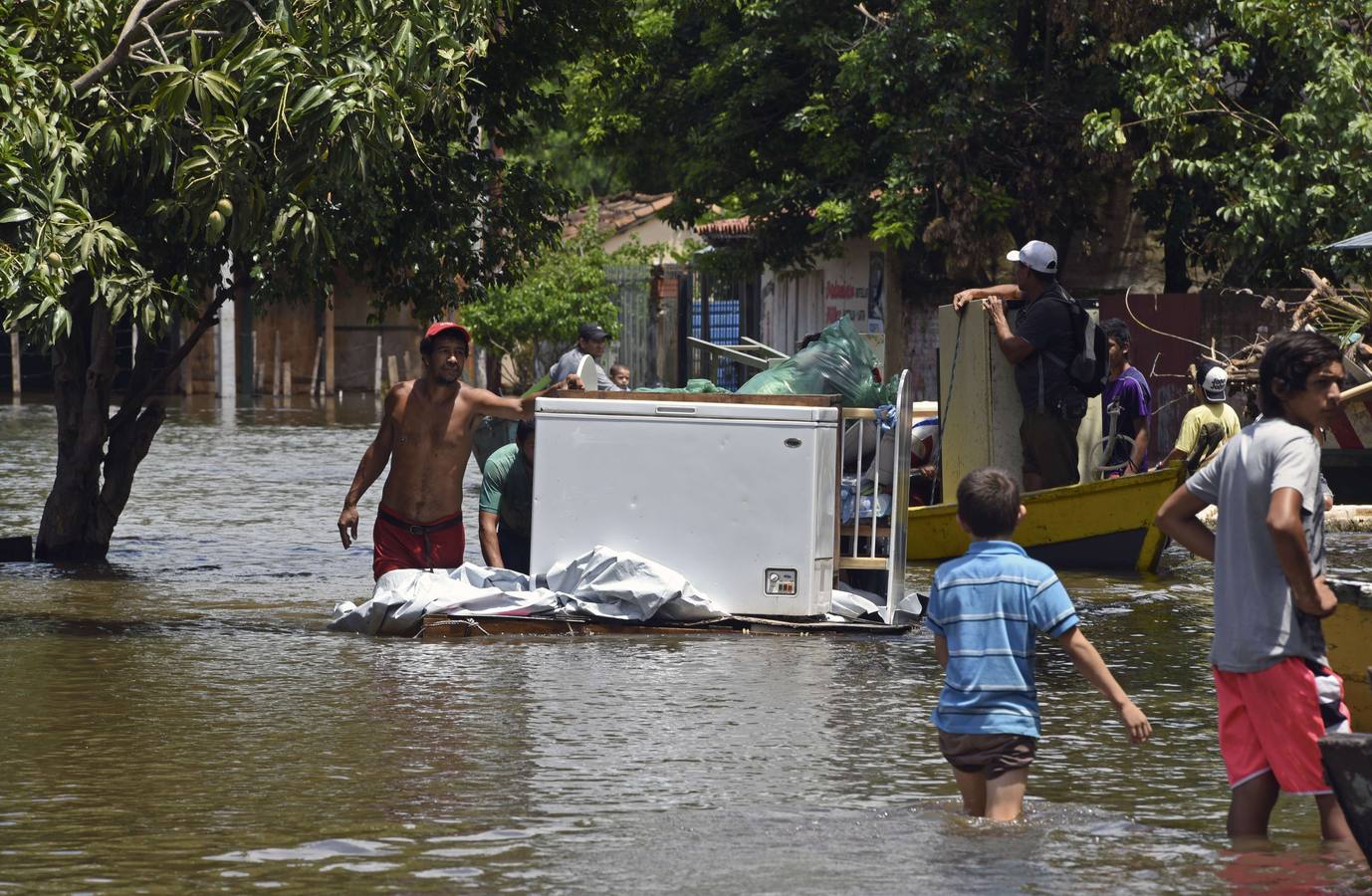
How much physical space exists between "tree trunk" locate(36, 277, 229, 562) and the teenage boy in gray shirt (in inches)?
376

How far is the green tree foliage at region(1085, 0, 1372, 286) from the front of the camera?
20.5 m

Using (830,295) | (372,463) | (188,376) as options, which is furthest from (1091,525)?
(188,376)

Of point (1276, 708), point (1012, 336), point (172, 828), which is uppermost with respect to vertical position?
point (1012, 336)

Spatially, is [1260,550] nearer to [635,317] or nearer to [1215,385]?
[1215,385]

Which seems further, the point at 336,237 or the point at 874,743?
the point at 336,237

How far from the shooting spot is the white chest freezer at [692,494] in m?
10.5

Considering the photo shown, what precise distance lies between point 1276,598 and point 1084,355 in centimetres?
716

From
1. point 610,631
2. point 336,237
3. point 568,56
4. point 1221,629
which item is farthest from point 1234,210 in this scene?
point 1221,629

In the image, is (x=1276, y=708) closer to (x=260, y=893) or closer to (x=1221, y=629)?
(x=1221, y=629)

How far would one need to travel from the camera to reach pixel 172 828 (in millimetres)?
6305

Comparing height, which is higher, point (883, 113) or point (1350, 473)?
point (883, 113)

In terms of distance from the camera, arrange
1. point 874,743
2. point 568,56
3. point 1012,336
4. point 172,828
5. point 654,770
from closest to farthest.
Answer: point 172,828, point 654,770, point 874,743, point 1012,336, point 568,56

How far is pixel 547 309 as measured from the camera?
113 feet

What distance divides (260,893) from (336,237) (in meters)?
7.85
